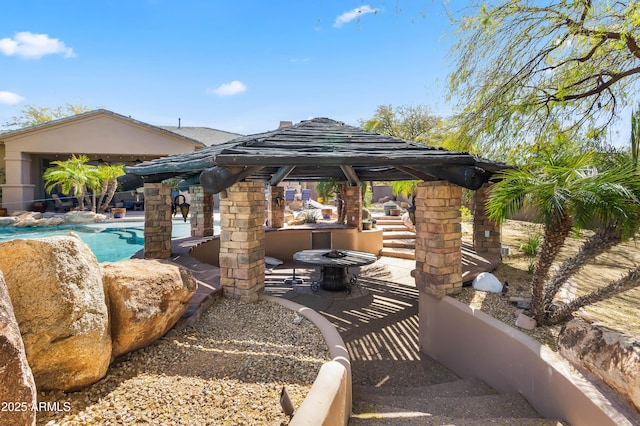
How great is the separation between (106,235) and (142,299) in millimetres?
14322

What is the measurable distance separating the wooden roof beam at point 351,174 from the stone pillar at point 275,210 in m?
2.92

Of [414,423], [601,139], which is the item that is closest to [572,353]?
[414,423]

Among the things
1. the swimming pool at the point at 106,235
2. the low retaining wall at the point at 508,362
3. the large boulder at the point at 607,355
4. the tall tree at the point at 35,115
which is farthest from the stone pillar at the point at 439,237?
→ the tall tree at the point at 35,115

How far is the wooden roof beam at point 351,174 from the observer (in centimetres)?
994

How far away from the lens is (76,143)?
20.0 meters

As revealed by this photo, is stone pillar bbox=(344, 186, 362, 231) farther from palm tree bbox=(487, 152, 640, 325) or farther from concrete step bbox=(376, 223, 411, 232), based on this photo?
palm tree bbox=(487, 152, 640, 325)

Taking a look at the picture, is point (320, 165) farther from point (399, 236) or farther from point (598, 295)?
point (399, 236)

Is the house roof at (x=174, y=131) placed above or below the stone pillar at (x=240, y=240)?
above

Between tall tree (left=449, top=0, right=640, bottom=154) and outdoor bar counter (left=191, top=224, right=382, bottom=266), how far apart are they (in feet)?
17.1

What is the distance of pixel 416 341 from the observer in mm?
6152

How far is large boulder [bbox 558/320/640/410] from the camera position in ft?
9.45

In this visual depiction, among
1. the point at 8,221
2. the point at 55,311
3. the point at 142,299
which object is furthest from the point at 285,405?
the point at 8,221

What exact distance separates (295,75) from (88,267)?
13.7m

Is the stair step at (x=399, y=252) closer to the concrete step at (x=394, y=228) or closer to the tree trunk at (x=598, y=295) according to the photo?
the concrete step at (x=394, y=228)
